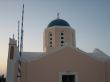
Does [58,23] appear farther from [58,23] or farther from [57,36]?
[57,36]

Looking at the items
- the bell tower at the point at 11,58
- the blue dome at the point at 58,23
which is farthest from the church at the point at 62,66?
the blue dome at the point at 58,23

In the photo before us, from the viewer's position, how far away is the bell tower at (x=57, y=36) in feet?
68.4


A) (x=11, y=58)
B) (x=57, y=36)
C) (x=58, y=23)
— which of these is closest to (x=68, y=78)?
(x=11, y=58)

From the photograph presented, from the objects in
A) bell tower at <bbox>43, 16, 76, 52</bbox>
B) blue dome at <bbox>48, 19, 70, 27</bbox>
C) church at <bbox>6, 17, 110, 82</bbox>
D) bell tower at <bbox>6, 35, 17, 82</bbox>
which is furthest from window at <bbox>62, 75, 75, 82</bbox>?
blue dome at <bbox>48, 19, 70, 27</bbox>

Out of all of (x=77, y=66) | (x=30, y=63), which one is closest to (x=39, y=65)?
(x=30, y=63)

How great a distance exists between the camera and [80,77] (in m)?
16.5

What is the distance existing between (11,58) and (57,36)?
7.01 meters

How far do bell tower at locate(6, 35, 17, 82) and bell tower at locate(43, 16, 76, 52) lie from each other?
19.1 feet

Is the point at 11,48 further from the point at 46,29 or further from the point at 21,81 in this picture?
the point at 46,29

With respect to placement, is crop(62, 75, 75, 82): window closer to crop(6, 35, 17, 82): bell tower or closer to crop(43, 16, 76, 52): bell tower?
crop(6, 35, 17, 82): bell tower

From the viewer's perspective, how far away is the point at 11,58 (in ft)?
49.2

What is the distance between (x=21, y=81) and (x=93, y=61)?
233 inches

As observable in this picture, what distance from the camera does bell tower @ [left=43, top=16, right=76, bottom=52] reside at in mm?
20844

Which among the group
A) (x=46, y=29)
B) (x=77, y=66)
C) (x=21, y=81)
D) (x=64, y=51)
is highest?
(x=46, y=29)
